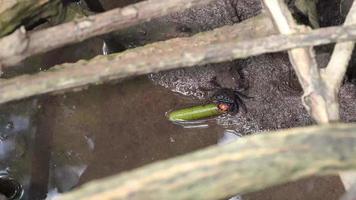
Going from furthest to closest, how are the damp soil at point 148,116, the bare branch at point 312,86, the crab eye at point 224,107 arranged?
the crab eye at point 224,107, the damp soil at point 148,116, the bare branch at point 312,86

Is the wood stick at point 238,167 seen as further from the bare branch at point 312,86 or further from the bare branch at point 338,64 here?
the bare branch at point 338,64

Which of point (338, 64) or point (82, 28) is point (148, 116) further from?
point (338, 64)

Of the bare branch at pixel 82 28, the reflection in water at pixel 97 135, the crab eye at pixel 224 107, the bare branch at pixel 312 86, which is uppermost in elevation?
the bare branch at pixel 82 28

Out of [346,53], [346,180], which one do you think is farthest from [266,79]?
[346,180]

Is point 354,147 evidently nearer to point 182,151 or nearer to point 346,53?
point 346,53

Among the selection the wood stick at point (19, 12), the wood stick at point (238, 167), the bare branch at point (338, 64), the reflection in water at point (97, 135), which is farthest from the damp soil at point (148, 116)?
the wood stick at point (238, 167)

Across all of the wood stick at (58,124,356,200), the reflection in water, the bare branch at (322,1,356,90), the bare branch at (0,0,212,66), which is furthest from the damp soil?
the wood stick at (58,124,356,200)
